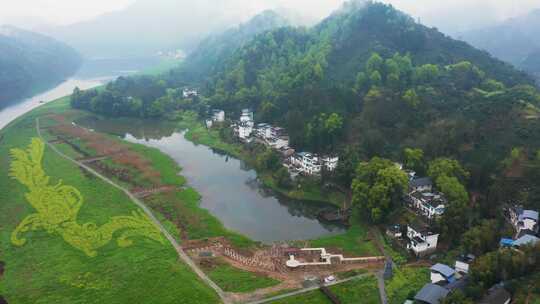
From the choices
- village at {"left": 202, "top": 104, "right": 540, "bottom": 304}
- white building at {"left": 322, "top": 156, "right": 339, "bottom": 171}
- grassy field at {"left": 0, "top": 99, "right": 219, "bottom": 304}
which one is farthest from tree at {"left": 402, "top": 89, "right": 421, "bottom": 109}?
grassy field at {"left": 0, "top": 99, "right": 219, "bottom": 304}

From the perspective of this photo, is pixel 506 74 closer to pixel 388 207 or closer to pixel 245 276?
pixel 388 207

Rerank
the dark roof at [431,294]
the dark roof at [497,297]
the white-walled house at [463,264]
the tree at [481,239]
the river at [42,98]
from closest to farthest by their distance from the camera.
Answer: the dark roof at [497,297]
the dark roof at [431,294]
the white-walled house at [463,264]
the tree at [481,239]
the river at [42,98]

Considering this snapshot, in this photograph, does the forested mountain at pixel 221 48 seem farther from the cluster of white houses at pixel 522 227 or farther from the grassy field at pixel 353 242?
the cluster of white houses at pixel 522 227

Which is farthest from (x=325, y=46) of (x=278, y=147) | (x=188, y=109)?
(x=278, y=147)

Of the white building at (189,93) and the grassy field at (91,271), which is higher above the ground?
the white building at (189,93)

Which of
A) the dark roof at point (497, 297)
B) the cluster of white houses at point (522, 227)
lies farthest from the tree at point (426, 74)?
the dark roof at point (497, 297)

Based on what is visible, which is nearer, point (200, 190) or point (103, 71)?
point (200, 190)

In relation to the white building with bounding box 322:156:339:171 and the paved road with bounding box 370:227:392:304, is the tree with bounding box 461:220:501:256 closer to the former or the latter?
the paved road with bounding box 370:227:392:304
